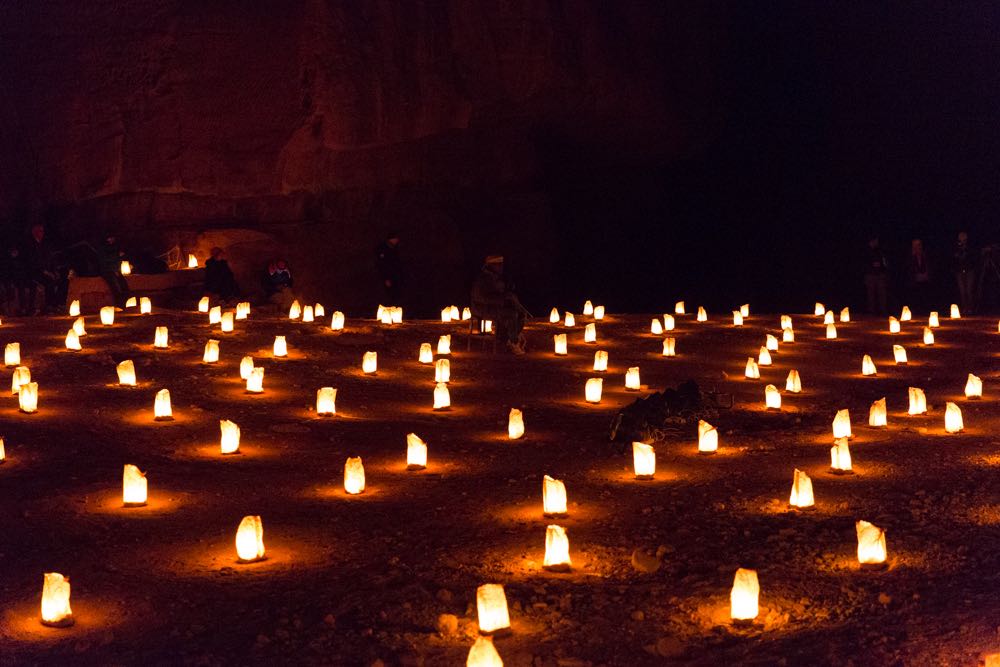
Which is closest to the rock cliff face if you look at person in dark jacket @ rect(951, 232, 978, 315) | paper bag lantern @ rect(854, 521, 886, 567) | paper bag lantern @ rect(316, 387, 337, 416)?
person in dark jacket @ rect(951, 232, 978, 315)

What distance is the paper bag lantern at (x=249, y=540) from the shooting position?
713cm

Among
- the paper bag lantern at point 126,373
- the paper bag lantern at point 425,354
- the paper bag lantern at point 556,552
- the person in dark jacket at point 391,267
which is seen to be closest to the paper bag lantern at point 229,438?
the paper bag lantern at point 126,373

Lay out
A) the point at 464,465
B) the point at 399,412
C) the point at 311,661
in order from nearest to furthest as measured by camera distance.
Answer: the point at 311,661 < the point at 464,465 < the point at 399,412

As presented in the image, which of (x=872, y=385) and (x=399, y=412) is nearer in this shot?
(x=399, y=412)

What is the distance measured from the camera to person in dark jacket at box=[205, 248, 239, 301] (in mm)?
18797

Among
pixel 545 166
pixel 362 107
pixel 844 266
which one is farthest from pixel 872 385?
pixel 844 266

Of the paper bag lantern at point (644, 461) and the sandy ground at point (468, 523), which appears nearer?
the sandy ground at point (468, 523)

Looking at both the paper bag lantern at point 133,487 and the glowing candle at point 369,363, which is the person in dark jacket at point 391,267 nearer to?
the glowing candle at point 369,363

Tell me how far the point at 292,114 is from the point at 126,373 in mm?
8513

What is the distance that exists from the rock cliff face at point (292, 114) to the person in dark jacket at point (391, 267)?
166cm

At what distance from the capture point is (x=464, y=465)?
31.4 feet

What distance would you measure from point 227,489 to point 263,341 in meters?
6.17

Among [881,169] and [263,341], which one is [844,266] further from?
[263,341]

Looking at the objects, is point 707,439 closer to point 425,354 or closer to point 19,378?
point 425,354
